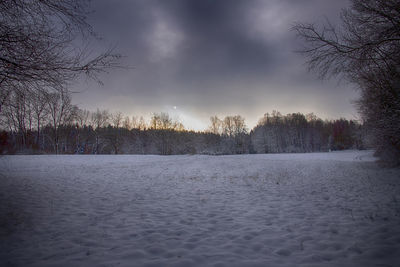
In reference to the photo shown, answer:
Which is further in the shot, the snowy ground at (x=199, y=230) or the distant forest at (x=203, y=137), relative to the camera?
the distant forest at (x=203, y=137)

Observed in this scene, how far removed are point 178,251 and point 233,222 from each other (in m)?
1.74

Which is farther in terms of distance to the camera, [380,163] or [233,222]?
[380,163]

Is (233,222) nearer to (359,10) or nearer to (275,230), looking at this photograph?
(275,230)

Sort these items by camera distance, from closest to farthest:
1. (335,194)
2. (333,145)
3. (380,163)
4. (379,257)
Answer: (379,257) → (335,194) → (380,163) → (333,145)

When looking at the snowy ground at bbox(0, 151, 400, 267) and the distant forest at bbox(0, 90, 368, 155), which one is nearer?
the snowy ground at bbox(0, 151, 400, 267)

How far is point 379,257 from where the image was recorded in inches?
99.0

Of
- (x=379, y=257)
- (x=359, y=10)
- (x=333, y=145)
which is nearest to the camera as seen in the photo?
(x=379, y=257)

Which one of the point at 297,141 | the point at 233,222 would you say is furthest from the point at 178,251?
the point at 297,141

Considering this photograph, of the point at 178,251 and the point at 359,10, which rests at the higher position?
the point at 359,10

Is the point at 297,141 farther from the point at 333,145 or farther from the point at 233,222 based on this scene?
the point at 233,222

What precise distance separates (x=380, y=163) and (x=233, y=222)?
1599 cm

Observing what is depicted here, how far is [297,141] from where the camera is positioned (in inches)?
2448

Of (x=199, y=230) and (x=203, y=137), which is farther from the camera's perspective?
(x=203, y=137)

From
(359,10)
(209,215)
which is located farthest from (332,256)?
(359,10)
